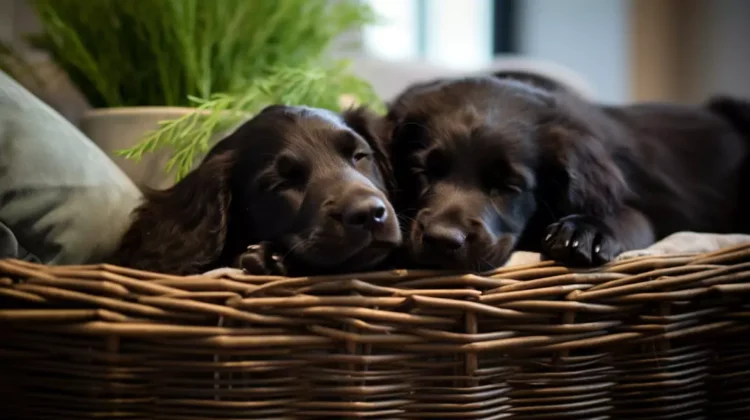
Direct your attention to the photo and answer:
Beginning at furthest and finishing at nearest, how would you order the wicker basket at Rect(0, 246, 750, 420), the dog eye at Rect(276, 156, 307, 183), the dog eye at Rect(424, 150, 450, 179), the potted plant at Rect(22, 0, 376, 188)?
the potted plant at Rect(22, 0, 376, 188)
the dog eye at Rect(424, 150, 450, 179)
the dog eye at Rect(276, 156, 307, 183)
the wicker basket at Rect(0, 246, 750, 420)

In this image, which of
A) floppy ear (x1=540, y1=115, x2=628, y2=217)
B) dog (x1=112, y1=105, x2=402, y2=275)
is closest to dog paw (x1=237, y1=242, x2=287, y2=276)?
dog (x1=112, y1=105, x2=402, y2=275)

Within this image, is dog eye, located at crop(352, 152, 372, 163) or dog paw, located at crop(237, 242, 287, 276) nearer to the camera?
dog paw, located at crop(237, 242, 287, 276)

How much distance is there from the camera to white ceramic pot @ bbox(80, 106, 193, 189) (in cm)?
144

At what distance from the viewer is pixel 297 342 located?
921mm

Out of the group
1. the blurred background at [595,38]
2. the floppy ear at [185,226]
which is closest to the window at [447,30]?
the blurred background at [595,38]

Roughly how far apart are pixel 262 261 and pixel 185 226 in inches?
7.6

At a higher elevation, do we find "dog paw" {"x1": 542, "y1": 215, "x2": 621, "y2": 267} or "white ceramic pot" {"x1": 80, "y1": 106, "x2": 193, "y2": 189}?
"white ceramic pot" {"x1": 80, "y1": 106, "x2": 193, "y2": 189}

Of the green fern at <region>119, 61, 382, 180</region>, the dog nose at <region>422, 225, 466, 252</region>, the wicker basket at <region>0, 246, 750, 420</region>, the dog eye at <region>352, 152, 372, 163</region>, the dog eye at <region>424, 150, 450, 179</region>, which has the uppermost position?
the green fern at <region>119, 61, 382, 180</region>

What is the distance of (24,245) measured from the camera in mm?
1095

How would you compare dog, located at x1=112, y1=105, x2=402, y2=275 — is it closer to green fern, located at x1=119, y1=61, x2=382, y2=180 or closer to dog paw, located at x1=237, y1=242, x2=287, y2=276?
dog paw, located at x1=237, y1=242, x2=287, y2=276

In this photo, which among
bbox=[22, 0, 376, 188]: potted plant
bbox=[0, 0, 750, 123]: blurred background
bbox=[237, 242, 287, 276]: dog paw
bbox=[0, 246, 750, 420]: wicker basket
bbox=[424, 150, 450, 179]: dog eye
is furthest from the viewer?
bbox=[0, 0, 750, 123]: blurred background

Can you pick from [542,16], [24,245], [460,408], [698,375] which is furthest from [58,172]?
[542,16]

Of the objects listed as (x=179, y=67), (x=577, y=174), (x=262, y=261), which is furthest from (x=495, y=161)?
(x=179, y=67)

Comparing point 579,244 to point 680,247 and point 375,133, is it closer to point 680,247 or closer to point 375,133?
point 680,247
